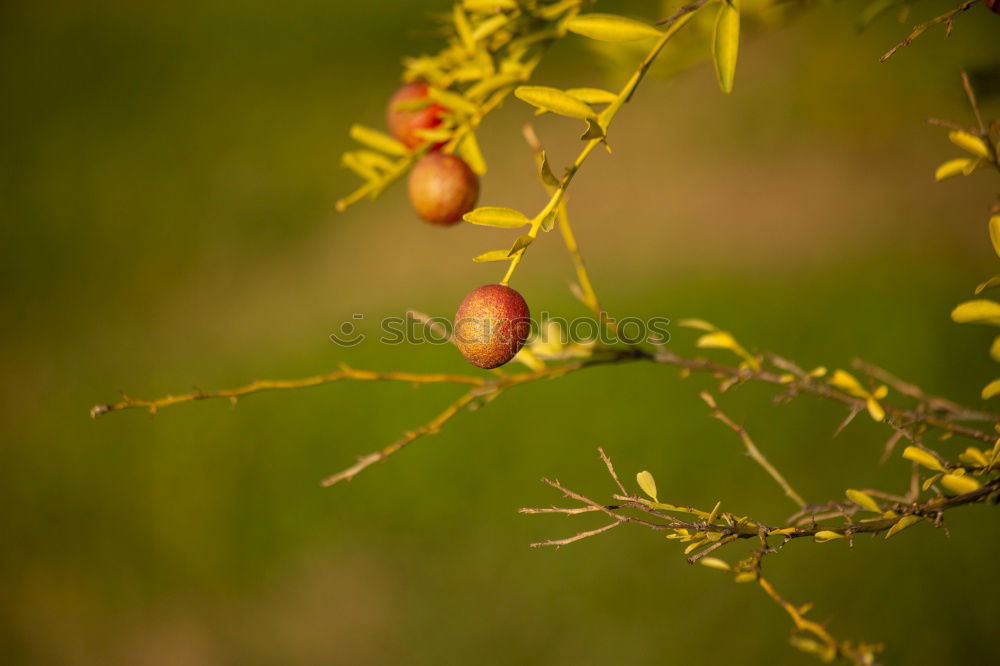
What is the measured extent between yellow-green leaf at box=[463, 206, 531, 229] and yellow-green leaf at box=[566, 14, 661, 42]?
0.09 meters

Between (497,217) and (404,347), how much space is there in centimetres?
84

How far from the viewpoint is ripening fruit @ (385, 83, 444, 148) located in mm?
468

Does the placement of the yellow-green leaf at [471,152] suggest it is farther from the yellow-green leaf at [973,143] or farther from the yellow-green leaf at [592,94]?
the yellow-green leaf at [973,143]

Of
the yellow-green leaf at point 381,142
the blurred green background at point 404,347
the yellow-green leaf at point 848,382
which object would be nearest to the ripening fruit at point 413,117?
the yellow-green leaf at point 381,142

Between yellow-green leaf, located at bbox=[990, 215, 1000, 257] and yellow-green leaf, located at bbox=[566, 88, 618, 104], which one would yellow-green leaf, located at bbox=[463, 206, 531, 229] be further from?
yellow-green leaf, located at bbox=[990, 215, 1000, 257]

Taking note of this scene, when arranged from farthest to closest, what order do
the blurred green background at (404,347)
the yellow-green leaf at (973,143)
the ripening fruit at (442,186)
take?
the blurred green background at (404,347), the ripening fruit at (442,186), the yellow-green leaf at (973,143)

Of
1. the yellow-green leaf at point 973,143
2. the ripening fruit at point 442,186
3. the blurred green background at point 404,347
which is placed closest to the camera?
the yellow-green leaf at point 973,143

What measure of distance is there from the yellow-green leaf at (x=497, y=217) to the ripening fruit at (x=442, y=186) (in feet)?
0.32

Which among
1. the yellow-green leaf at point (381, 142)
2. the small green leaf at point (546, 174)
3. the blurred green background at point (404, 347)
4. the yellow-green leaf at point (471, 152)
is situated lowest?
the blurred green background at point (404, 347)

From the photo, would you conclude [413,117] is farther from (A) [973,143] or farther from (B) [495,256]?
(A) [973,143]

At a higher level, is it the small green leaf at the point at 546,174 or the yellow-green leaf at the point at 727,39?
the yellow-green leaf at the point at 727,39

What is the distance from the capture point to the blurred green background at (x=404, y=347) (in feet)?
3.01

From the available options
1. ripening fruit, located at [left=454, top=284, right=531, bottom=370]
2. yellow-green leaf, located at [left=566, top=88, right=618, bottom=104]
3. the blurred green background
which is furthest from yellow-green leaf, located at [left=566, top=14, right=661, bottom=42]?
the blurred green background

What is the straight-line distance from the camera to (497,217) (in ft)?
1.09
